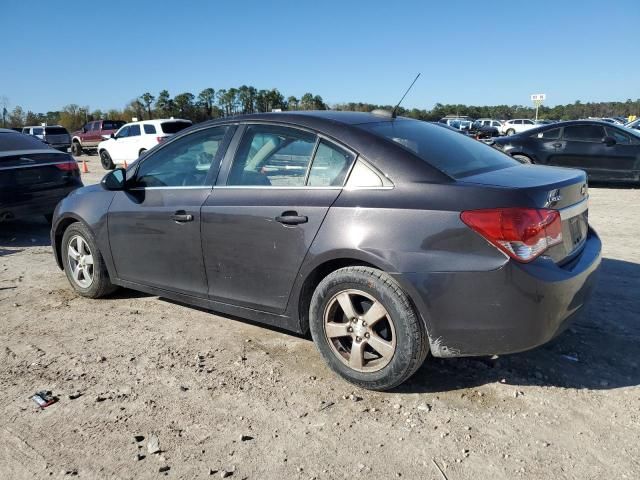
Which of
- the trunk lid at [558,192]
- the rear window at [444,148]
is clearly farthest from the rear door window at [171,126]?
the trunk lid at [558,192]

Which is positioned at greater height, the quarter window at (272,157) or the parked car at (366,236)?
the quarter window at (272,157)

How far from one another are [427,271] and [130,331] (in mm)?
2524

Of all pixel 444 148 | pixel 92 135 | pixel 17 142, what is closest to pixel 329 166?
pixel 444 148

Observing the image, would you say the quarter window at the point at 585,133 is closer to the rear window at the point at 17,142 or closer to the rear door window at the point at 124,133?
the rear window at the point at 17,142

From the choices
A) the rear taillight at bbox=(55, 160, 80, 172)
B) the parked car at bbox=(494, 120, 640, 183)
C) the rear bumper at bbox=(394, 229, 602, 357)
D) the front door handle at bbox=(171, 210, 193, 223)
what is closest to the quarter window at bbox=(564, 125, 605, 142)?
the parked car at bbox=(494, 120, 640, 183)

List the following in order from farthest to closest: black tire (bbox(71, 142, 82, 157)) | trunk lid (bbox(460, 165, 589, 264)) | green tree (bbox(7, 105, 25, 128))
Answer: green tree (bbox(7, 105, 25, 128)) → black tire (bbox(71, 142, 82, 157)) → trunk lid (bbox(460, 165, 589, 264))

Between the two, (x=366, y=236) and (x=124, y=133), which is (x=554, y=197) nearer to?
(x=366, y=236)

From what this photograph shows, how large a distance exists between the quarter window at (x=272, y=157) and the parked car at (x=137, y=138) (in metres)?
15.7

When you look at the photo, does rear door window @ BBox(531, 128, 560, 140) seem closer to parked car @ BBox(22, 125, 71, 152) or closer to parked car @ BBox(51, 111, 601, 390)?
parked car @ BBox(51, 111, 601, 390)

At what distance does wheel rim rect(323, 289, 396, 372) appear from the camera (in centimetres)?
311

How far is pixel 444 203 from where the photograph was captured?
2889 millimetres

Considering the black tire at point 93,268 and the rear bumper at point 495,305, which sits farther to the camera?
the black tire at point 93,268

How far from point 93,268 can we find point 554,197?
12.6 ft

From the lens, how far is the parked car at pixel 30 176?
23.5 ft
